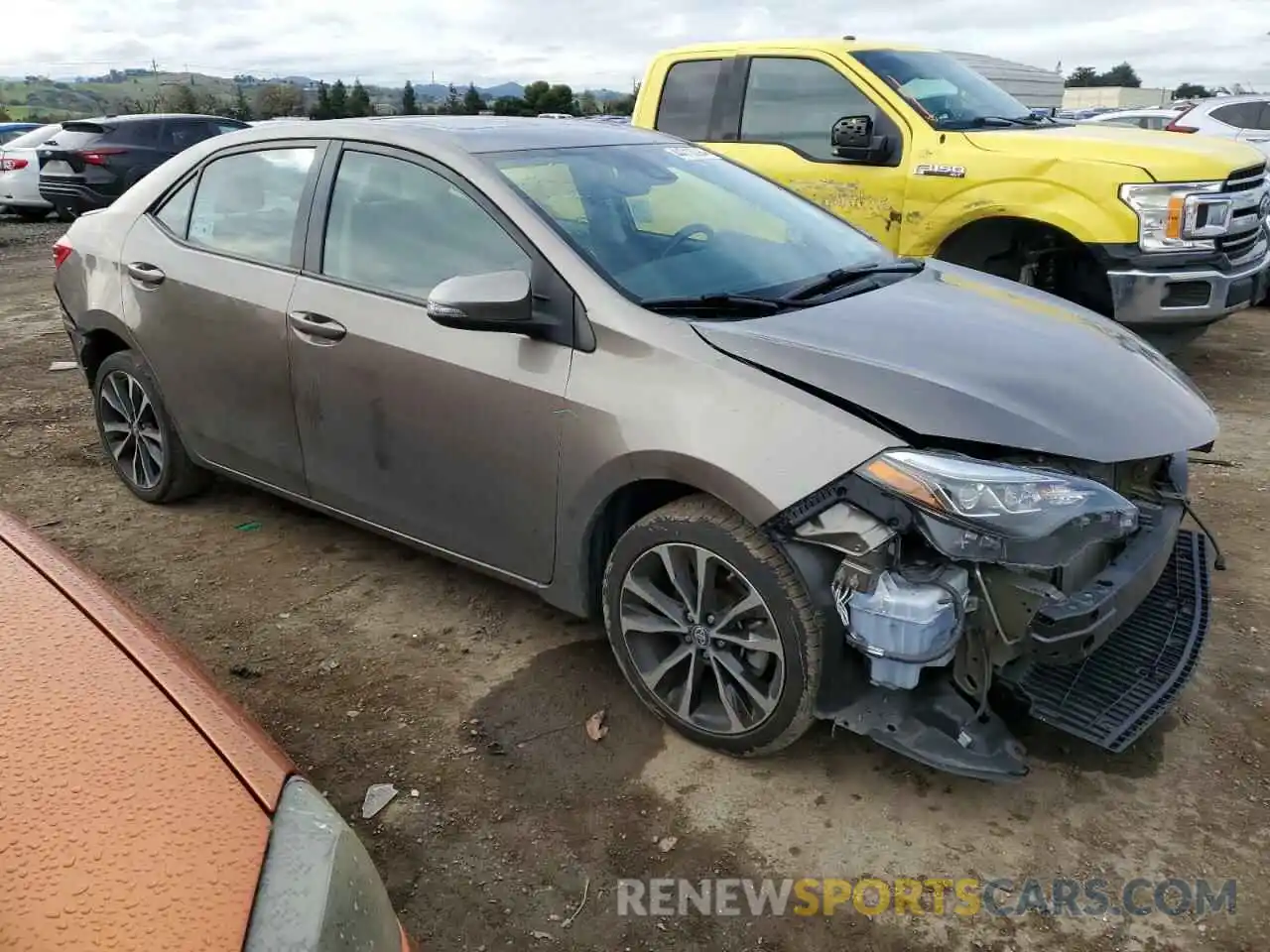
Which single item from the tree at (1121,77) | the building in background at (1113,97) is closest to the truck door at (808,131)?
the building in background at (1113,97)

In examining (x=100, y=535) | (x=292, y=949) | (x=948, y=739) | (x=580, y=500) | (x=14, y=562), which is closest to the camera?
(x=292, y=949)

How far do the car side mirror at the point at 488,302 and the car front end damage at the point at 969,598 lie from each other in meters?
0.93

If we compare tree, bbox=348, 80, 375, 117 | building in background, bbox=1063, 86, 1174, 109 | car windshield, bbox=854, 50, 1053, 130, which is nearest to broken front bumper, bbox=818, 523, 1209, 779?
car windshield, bbox=854, 50, 1053, 130

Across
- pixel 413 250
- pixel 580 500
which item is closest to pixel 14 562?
pixel 580 500

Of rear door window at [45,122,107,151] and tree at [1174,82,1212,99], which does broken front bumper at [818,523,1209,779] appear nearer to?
rear door window at [45,122,107,151]

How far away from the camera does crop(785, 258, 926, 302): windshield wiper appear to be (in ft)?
10.1

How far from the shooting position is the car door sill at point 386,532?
320 centimetres

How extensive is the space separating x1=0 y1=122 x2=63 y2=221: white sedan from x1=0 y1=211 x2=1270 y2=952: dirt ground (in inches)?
565

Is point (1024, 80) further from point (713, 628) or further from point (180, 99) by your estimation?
point (180, 99)

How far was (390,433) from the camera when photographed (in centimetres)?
332

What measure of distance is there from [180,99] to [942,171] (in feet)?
136

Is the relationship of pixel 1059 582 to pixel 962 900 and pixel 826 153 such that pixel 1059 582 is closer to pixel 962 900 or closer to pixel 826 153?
pixel 962 900

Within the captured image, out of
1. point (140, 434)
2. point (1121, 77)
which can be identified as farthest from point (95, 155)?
point (1121, 77)

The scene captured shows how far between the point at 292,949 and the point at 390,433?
2227 millimetres
